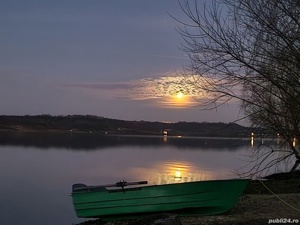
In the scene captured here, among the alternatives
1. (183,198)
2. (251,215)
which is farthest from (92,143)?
(251,215)

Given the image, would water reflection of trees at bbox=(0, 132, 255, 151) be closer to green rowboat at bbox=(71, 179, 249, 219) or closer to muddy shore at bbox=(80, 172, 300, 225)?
muddy shore at bbox=(80, 172, 300, 225)

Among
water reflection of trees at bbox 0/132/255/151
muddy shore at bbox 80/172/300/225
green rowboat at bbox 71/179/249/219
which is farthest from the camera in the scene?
water reflection of trees at bbox 0/132/255/151

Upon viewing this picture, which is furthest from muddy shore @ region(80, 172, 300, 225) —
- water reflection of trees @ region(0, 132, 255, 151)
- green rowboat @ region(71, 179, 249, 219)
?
water reflection of trees @ region(0, 132, 255, 151)

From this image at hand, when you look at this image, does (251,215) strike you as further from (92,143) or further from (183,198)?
(92,143)

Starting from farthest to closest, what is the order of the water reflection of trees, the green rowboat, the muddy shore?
the water reflection of trees
the green rowboat
the muddy shore

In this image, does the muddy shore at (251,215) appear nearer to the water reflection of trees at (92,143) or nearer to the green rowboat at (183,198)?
the green rowboat at (183,198)

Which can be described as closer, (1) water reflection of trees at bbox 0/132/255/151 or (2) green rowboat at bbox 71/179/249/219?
(2) green rowboat at bbox 71/179/249/219

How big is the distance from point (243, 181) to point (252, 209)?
97 cm

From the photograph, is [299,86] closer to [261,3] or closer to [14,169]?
[261,3]

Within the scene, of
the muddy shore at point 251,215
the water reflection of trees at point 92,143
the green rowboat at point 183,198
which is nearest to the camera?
the muddy shore at point 251,215

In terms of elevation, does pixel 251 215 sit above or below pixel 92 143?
above

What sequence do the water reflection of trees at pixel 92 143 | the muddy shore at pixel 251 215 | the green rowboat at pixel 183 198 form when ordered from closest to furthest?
the muddy shore at pixel 251 215 < the green rowboat at pixel 183 198 < the water reflection of trees at pixel 92 143

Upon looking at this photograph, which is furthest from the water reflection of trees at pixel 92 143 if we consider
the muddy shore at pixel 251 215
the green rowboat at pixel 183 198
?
the green rowboat at pixel 183 198

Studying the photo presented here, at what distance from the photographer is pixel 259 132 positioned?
474 inches
